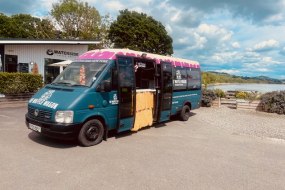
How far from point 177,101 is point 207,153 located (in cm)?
412

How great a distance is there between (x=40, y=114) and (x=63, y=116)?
740 mm

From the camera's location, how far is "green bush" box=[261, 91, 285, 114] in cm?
1476

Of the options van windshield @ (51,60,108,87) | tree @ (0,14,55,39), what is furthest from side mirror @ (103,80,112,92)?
tree @ (0,14,55,39)

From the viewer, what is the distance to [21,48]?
62.8ft

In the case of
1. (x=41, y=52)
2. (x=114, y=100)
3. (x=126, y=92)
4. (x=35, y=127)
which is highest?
(x=41, y=52)

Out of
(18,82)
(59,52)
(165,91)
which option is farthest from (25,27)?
(165,91)

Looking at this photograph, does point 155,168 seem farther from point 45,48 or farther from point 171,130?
point 45,48

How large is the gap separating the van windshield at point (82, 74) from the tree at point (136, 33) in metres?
32.4

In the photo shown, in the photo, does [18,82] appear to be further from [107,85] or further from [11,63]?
[107,85]

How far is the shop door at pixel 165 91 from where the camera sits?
982 centimetres

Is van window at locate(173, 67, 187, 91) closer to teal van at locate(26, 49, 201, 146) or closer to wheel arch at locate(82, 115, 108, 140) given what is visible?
teal van at locate(26, 49, 201, 146)

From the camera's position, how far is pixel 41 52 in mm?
20062

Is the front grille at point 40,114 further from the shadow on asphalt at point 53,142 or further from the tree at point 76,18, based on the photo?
the tree at point 76,18

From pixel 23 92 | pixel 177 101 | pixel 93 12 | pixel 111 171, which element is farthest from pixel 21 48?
pixel 93 12
